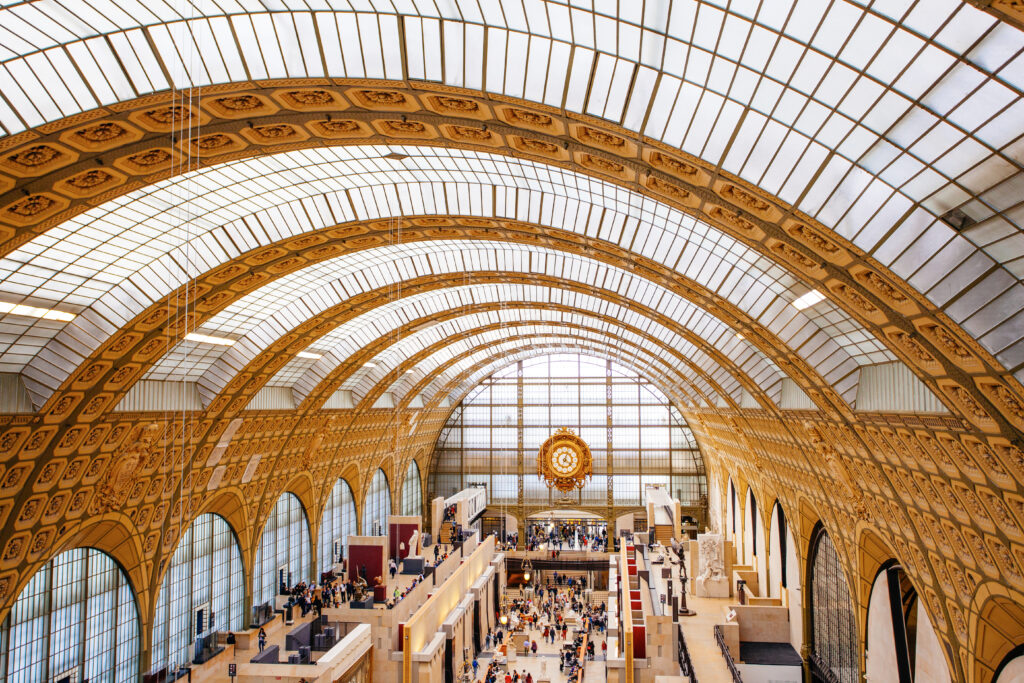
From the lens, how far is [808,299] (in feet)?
64.7

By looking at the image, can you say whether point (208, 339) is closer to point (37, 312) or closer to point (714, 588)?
point (37, 312)

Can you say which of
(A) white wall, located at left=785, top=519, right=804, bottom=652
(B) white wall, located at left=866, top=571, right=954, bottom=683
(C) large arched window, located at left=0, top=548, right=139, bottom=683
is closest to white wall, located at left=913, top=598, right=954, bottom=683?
(B) white wall, located at left=866, top=571, right=954, bottom=683

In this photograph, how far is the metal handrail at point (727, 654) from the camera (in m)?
32.3

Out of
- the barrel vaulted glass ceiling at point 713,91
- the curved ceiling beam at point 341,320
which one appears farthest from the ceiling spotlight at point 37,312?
the curved ceiling beam at point 341,320

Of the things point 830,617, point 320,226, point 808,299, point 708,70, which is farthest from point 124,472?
point 830,617

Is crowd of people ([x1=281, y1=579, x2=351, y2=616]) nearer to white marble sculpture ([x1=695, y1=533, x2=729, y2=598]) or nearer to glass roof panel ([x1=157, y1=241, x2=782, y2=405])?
glass roof panel ([x1=157, y1=241, x2=782, y2=405])

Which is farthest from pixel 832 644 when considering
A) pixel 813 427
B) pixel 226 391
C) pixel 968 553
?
pixel 226 391

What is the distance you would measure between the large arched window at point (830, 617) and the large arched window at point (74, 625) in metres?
31.5

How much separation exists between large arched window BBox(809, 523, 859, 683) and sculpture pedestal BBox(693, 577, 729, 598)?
37.4 feet

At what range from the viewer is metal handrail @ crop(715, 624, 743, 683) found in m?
32.3

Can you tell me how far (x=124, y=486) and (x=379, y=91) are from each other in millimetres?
24611

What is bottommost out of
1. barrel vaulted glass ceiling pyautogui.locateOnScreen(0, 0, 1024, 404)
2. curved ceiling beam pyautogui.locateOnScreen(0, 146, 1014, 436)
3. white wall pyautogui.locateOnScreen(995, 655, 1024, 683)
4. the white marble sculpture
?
the white marble sculpture

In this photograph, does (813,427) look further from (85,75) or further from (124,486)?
(124,486)

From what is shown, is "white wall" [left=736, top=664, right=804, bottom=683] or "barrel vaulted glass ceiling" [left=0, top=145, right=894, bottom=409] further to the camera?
"white wall" [left=736, top=664, right=804, bottom=683]
